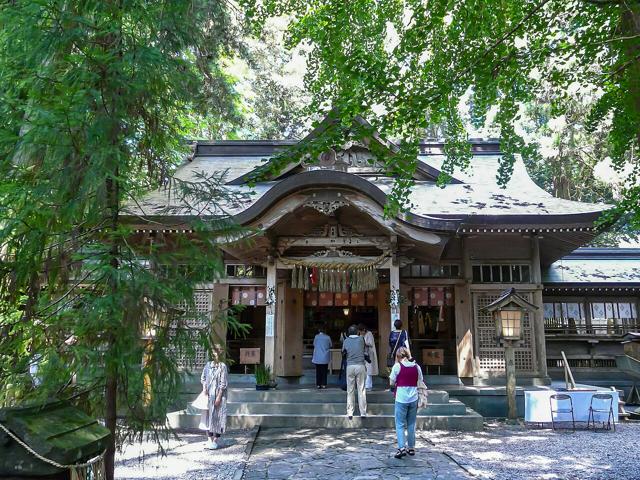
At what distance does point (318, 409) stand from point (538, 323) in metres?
6.60

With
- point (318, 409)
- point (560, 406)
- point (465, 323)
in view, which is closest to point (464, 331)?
point (465, 323)

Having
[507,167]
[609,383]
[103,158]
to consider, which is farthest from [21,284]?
[609,383]

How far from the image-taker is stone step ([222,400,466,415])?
10148 mm

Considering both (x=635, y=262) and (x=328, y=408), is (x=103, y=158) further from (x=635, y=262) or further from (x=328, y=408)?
(x=635, y=262)

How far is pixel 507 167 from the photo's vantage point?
812cm

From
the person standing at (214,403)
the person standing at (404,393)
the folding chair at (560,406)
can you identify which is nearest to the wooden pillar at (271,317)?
the person standing at (214,403)

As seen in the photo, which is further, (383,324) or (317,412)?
(383,324)

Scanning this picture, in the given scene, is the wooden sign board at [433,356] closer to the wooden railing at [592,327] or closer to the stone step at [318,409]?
the stone step at [318,409]

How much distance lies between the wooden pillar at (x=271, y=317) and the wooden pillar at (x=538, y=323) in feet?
22.6

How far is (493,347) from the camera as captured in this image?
13.0 m

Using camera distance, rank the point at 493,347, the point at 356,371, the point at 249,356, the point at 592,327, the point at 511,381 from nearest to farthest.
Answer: the point at 356,371
the point at 511,381
the point at 493,347
the point at 249,356
the point at 592,327

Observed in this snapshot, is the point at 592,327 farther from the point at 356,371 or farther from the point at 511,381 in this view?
the point at 356,371

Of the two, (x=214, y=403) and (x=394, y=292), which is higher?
Result: (x=394, y=292)

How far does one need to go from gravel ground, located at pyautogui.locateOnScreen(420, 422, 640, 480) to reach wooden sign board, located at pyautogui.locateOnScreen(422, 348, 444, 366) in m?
3.18
